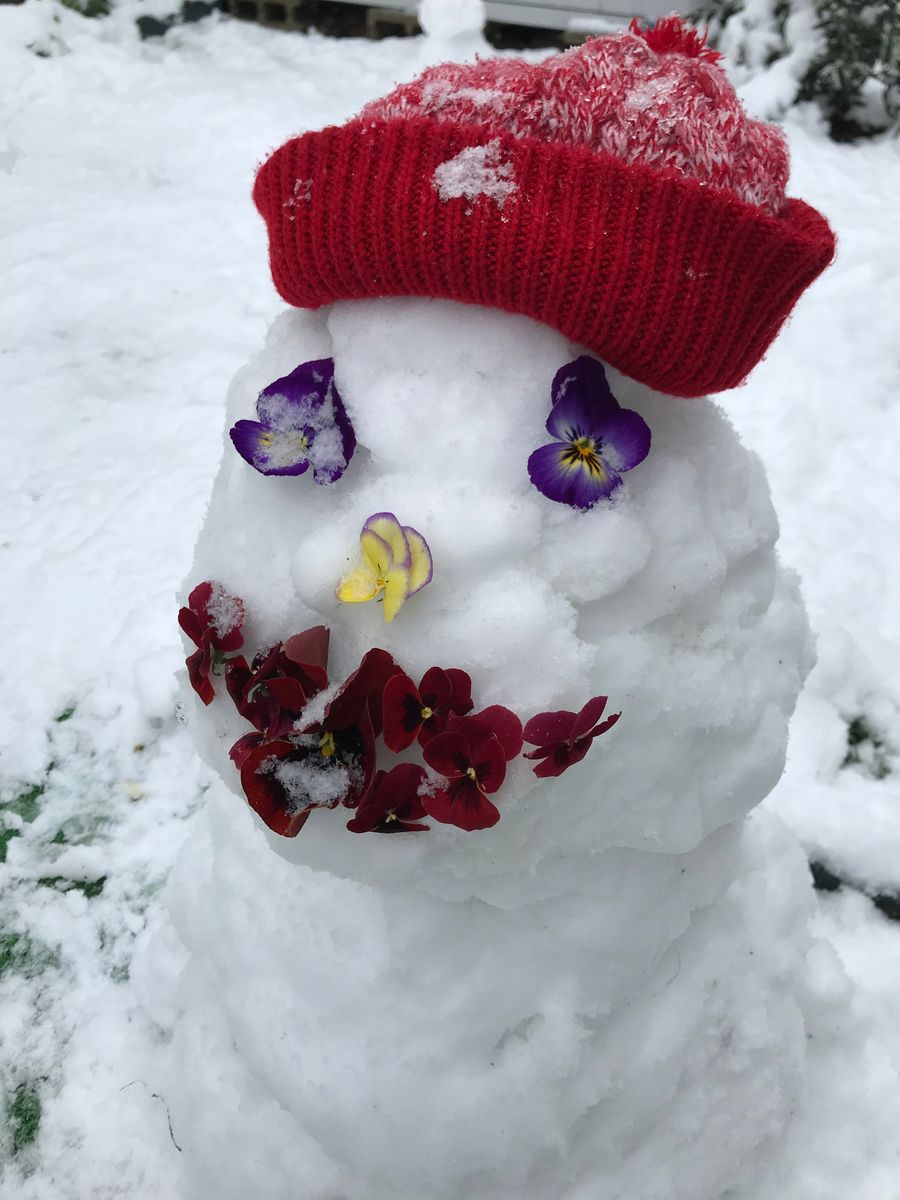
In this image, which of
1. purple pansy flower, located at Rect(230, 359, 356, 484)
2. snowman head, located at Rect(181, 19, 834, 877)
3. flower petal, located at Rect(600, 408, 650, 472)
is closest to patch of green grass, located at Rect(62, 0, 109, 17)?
snowman head, located at Rect(181, 19, 834, 877)

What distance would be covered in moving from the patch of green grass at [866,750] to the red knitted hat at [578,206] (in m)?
1.11

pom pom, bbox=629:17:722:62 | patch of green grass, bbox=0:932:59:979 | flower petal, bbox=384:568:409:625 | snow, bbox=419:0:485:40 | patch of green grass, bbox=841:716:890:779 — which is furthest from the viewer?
snow, bbox=419:0:485:40

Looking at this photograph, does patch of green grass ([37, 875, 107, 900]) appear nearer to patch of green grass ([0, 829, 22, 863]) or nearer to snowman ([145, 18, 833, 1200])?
patch of green grass ([0, 829, 22, 863])

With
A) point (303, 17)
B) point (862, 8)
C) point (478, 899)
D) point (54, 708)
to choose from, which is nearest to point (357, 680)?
point (478, 899)

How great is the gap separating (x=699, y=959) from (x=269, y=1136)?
0.48 m

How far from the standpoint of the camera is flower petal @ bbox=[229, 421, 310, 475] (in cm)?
67

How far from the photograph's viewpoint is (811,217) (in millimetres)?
695

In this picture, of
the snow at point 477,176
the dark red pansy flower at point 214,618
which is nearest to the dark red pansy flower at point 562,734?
the dark red pansy flower at point 214,618

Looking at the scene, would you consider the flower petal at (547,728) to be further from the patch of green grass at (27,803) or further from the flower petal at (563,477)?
the patch of green grass at (27,803)

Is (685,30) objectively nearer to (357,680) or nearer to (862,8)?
(357,680)

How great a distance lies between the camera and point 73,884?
1.46 m

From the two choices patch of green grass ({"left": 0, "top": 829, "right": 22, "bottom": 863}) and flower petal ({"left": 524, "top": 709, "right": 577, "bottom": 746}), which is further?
patch of green grass ({"left": 0, "top": 829, "right": 22, "bottom": 863})

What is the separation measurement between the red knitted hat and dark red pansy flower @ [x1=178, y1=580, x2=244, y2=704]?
0.24 m

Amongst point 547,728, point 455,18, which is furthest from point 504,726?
point 455,18
